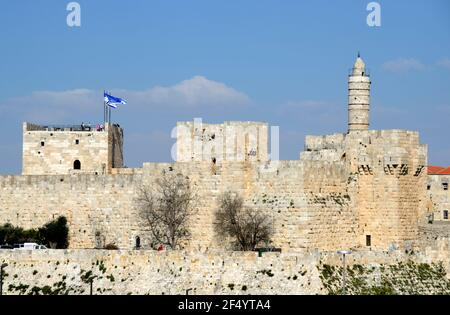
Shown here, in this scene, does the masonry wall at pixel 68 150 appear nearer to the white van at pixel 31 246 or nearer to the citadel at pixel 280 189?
the citadel at pixel 280 189

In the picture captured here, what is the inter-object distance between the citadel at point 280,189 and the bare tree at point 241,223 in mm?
295

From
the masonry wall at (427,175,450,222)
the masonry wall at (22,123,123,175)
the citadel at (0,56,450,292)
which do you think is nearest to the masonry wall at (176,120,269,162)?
the citadel at (0,56,450,292)

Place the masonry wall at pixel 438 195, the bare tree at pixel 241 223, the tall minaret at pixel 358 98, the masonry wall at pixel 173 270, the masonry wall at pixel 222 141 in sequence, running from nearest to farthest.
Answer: the masonry wall at pixel 173 270 < the bare tree at pixel 241 223 < the masonry wall at pixel 222 141 < the tall minaret at pixel 358 98 < the masonry wall at pixel 438 195

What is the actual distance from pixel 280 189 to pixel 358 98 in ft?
22.7

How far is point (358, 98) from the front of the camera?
78.1 metres

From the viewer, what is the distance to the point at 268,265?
6869 centimetres

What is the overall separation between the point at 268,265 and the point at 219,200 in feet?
18.3

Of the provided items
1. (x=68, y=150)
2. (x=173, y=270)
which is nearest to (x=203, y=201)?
(x=173, y=270)

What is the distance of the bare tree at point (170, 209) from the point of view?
7400 centimetres

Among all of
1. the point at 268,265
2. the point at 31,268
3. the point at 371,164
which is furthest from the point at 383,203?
the point at 31,268

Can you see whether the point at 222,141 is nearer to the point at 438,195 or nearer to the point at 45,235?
the point at 45,235

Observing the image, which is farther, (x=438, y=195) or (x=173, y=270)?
(x=438, y=195)

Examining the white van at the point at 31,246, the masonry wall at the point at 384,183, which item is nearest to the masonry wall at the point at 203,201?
the masonry wall at the point at 384,183
